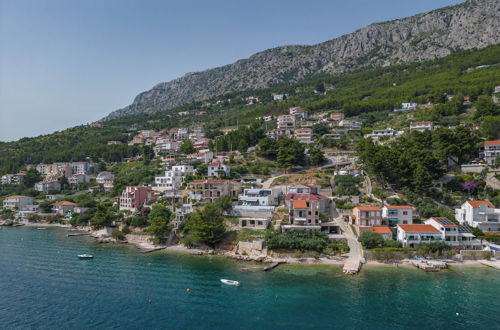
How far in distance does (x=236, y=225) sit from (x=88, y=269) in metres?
20.1

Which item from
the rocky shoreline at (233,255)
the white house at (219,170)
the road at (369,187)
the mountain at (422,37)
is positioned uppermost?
the mountain at (422,37)

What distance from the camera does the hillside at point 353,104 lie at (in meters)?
95.9

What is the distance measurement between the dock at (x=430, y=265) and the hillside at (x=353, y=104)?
5099 centimetres

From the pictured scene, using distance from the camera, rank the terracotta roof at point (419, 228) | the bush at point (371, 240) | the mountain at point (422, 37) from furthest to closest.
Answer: the mountain at point (422, 37) < the terracotta roof at point (419, 228) < the bush at point (371, 240)

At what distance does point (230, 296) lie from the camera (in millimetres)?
30312

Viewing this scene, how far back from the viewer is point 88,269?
38969 millimetres

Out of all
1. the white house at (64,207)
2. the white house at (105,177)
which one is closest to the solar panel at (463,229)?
the white house at (64,207)

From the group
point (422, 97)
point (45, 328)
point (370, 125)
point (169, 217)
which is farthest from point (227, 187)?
point (422, 97)

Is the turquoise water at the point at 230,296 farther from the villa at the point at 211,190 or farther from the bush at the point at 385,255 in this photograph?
the villa at the point at 211,190

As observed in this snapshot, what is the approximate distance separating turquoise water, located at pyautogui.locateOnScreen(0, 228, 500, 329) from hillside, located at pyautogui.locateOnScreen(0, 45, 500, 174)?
58031 mm

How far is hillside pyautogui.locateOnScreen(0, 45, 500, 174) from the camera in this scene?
315 feet

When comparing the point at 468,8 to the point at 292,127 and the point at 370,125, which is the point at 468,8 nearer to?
the point at 370,125

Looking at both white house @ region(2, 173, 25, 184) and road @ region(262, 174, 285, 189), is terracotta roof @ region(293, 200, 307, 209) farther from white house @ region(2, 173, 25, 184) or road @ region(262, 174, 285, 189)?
white house @ region(2, 173, 25, 184)

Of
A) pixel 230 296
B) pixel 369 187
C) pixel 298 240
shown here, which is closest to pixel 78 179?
pixel 298 240
